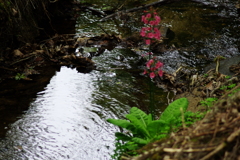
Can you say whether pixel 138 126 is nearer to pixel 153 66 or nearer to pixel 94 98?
pixel 153 66

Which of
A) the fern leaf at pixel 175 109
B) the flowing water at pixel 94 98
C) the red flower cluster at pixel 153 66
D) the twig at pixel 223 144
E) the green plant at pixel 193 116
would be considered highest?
the twig at pixel 223 144

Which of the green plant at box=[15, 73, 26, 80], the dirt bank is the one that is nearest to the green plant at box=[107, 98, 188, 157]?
the green plant at box=[15, 73, 26, 80]

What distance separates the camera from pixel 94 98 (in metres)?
4.56

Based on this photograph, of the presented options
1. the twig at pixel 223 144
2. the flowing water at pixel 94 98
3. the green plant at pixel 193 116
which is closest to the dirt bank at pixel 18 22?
the flowing water at pixel 94 98

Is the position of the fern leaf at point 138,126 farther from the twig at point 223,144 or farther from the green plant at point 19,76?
the green plant at point 19,76

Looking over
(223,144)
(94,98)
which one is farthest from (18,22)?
(223,144)

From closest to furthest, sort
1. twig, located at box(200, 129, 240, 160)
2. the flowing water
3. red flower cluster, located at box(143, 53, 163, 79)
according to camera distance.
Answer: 1. twig, located at box(200, 129, 240, 160)
2. red flower cluster, located at box(143, 53, 163, 79)
3. the flowing water

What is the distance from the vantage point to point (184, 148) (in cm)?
160

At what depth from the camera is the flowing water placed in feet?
11.3

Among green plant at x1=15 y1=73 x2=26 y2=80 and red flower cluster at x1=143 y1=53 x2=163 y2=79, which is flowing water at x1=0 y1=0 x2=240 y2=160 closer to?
green plant at x1=15 y1=73 x2=26 y2=80

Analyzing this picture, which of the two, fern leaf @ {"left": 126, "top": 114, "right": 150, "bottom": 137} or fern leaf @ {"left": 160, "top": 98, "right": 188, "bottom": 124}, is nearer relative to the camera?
fern leaf @ {"left": 126, "top": 114, "right": 150, "bottom": 137}

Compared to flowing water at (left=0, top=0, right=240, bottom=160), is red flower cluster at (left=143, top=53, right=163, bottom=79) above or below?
above

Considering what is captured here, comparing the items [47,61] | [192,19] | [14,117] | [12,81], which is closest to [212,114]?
[14,117]

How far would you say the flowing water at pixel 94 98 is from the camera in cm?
344
